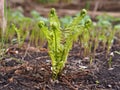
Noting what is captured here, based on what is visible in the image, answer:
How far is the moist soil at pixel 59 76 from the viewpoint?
5.74 ft

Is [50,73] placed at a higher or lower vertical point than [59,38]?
lower

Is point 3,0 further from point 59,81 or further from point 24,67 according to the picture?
point 59,81

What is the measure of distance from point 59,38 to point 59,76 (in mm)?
224

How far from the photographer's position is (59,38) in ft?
5.71

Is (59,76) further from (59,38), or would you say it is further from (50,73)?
(59,38)

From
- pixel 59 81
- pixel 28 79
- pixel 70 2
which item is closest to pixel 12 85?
pixel 28 79

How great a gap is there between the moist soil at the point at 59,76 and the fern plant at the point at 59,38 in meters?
0.08

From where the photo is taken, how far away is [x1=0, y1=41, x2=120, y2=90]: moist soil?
5.74 ft

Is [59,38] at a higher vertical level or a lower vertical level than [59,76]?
higher

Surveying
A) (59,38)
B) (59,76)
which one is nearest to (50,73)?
(59,76)

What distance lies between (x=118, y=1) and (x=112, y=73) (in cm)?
319

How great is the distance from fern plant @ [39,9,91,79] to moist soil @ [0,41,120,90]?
0.08 metres

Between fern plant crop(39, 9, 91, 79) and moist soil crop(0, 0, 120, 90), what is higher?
fern plant crop(39, 9, 91, 79)

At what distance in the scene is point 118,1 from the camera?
4961mm
